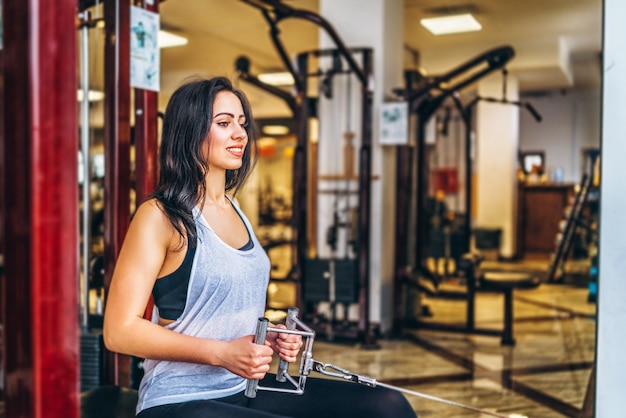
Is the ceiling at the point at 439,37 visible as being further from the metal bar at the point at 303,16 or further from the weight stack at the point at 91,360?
the weight stack at the point at 91,360

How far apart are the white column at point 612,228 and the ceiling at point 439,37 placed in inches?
178

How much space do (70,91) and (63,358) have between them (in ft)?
1.25

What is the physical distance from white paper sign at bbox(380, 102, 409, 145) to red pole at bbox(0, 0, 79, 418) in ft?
12.5

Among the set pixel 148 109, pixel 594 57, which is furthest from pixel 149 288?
pixel 594 57

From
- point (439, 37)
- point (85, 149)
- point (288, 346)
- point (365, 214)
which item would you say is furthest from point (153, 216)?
point (439, 37)

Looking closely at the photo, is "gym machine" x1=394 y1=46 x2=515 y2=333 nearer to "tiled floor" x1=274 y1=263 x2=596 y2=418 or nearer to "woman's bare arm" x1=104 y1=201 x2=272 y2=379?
"tiled floor" x1=274 y1=263 x2=596 y2=418

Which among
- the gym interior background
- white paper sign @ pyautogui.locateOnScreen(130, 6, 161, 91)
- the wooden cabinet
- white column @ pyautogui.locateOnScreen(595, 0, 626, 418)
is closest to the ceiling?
the gym interior background

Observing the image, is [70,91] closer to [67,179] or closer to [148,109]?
[67,179]

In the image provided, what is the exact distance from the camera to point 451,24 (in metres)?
7.31

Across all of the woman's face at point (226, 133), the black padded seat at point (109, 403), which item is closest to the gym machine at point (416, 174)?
the black padded seat at point (109, 403)

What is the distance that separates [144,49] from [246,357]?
1.36m

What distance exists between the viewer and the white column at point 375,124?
474 centimetres

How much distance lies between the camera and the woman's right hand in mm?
1194

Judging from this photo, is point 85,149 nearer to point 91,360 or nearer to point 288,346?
point 91,360
